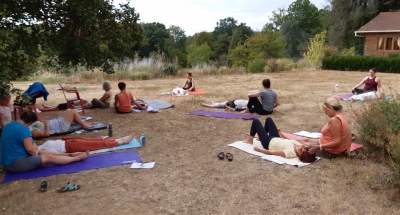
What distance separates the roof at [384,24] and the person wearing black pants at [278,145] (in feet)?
75.1

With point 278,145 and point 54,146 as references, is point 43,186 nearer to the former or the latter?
point 54,146

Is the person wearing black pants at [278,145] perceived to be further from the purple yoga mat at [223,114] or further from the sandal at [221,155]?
the purple yoga mat at [223,114]

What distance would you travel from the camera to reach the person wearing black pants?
15.7 ft

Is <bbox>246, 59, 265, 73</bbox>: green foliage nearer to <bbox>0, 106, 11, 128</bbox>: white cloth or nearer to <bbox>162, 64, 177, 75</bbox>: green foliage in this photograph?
<bbox>162, 64, 177, 75</bbox>: green foliage

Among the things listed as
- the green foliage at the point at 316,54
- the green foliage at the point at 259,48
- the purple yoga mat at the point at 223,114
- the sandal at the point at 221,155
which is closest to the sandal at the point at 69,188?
the sandal at the point at 221,155

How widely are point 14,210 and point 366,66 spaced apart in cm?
2081

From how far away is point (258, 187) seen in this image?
4055 mm

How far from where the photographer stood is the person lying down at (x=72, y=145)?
4.98m

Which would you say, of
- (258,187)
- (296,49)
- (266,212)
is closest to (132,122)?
(258,187)

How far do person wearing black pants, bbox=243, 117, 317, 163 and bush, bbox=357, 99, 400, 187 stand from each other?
93 centimetres

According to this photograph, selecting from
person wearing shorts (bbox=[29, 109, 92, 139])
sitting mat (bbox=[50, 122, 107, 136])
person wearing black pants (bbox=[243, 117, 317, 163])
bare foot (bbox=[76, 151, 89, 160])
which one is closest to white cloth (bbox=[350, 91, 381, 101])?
person wearing black pants (bbox=[243, 117, 317, 163])

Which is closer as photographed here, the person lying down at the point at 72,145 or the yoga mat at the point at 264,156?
the yoga mat at the point at 264,156

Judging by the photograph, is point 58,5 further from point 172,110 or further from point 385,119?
point 385,119

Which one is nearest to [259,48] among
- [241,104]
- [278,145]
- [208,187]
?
[241,104]
